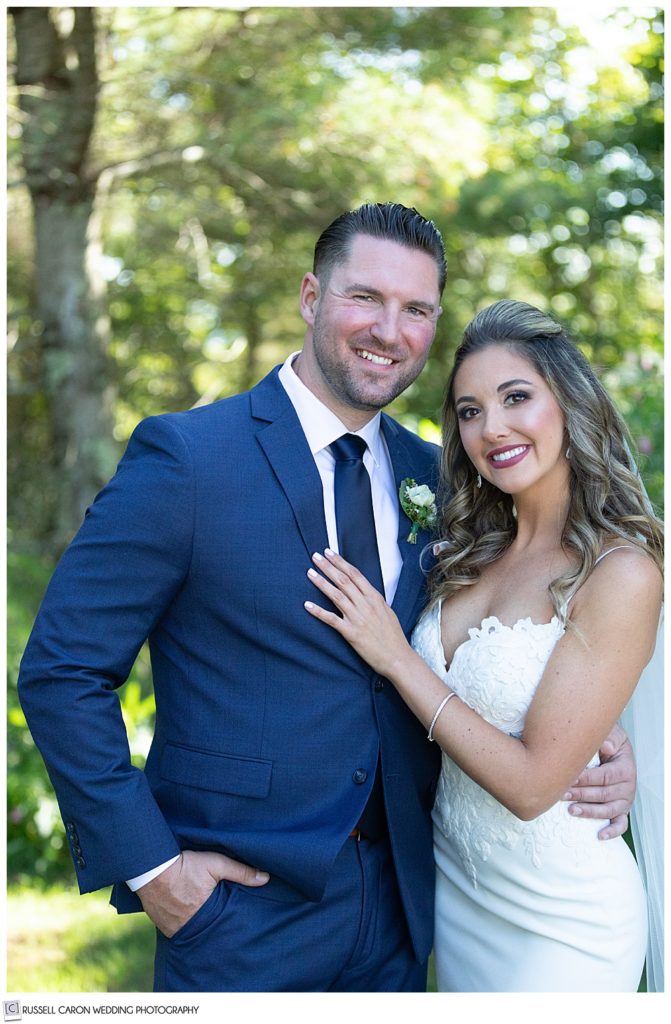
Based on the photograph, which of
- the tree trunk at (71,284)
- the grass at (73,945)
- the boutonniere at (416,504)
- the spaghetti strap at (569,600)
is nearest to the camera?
the spaghetti strap at (569,600)

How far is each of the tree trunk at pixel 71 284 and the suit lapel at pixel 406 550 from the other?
5005 millimetres

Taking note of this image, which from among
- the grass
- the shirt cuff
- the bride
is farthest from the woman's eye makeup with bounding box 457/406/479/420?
the grass

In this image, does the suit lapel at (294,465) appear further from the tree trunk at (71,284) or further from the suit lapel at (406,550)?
the tree trunk at (71,284)

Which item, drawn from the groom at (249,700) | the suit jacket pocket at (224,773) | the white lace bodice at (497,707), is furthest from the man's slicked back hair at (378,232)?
the suit jacket pocket at (224,773)

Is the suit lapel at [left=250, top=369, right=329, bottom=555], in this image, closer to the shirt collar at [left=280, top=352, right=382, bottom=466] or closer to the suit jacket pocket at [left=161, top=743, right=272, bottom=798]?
the shirt collar at [left=280, top=352, right=382, bottom=466]

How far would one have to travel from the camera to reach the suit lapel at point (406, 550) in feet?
9.66

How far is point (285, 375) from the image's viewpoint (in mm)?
3016

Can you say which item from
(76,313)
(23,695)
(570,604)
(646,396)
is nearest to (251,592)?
(23,695)

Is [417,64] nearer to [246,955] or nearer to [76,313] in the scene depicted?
[76,313]

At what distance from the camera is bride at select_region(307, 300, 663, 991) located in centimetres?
266

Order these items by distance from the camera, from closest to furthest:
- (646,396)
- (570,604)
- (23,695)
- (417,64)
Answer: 1. (23,695)
2. (570,604)
3. (646,396)
4. (417,64)

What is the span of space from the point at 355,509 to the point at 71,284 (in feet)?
18.7

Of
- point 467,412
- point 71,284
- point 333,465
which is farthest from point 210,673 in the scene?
point 71,284

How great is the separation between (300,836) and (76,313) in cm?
614
